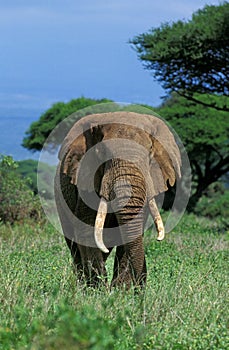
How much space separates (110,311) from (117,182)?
65.6 inches

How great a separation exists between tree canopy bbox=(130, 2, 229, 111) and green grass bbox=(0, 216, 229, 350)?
376 inches

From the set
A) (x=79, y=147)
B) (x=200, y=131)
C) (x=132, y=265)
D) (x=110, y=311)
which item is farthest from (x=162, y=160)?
(x=200, y=131)

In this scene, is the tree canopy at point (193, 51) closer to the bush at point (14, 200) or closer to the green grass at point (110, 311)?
the bush at point (14, 200)

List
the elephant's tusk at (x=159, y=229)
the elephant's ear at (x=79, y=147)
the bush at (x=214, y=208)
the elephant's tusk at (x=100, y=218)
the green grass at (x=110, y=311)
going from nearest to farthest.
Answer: the green grass at (x=110, y=311), the elephant's tusk at (x=159, y=229), the elephant's tusk at (x=100, y=218), the elephant's ear at (x=79, y=147), the bush at (x=214, y=208)

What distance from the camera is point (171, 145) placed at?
7.91 m

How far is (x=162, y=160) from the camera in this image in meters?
7.76

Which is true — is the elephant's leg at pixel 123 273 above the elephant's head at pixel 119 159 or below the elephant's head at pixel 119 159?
below

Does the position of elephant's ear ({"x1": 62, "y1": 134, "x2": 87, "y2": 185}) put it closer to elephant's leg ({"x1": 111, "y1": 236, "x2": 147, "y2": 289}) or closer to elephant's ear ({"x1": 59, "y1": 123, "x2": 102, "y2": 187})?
elephant's ear ({"x1": 59, "y1": 123, "x2": 102, "y2": 187})

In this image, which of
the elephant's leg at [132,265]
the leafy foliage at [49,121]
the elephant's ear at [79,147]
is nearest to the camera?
the elephant's leg at [132,265]

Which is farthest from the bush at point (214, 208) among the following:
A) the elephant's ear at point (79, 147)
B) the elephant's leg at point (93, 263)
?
the elephant's ear at point (79, 147)

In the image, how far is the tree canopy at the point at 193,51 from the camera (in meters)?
17.9

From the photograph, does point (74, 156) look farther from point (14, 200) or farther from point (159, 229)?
point (14, 200)

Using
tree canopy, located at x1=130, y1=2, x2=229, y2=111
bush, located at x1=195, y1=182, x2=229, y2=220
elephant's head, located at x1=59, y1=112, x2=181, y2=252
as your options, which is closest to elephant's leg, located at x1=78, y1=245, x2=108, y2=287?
elephant's head, located at x1=59, y1=112, x2=181, y2=252

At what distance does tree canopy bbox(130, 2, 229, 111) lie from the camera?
58.6 ft
